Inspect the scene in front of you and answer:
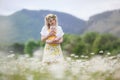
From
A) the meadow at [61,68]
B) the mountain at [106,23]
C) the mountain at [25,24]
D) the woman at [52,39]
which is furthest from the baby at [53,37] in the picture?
the mountain at [106,23]

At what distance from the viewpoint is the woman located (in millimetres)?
3615

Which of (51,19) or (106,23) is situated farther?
(106,23)

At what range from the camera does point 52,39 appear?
3.63m

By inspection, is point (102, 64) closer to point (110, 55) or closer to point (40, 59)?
point (110, 55)

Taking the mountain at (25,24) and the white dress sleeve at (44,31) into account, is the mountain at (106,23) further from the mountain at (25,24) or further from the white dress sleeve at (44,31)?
the white dress sleeve at (44,31)

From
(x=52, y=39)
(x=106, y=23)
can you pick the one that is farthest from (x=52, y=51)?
(x=106, y=23)

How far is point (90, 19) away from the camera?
13.4 ft

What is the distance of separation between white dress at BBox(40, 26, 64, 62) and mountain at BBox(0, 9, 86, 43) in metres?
0.28

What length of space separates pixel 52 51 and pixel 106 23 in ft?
2.27

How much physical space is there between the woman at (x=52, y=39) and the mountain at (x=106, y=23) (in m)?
0.50

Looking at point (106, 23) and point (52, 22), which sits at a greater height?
point (52, 22)

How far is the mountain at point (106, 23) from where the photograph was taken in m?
4.07

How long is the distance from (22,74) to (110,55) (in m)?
0.76

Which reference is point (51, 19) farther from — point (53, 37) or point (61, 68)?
point (61, 68)
